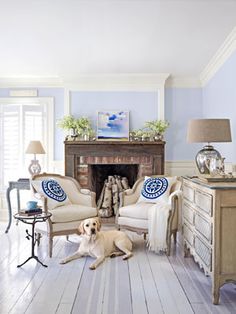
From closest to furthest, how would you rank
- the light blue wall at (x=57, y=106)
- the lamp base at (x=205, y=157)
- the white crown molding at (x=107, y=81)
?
the lamp base at (x=205, y=157) → the white crown molding at (x=107, y=81) → the light blue wall at (x=57, y=106)

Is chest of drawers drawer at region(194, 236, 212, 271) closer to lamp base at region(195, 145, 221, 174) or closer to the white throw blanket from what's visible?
the white throw blanket

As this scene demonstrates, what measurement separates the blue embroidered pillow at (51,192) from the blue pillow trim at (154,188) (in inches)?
42.6

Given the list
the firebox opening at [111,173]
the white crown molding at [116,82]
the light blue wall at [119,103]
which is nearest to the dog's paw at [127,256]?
the firebox opening at [111,173]

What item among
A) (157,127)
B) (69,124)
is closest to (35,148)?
(69,124)

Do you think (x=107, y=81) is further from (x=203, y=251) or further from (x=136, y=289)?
(x=136, y=289)

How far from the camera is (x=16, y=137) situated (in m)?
6.21

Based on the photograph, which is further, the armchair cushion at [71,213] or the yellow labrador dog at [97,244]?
the armchair cushion at [71,213]

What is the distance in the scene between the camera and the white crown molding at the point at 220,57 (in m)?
4.14

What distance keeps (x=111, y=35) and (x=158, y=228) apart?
236 centimetres

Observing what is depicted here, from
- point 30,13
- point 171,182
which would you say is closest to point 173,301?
point 171,182

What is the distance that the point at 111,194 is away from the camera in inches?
240

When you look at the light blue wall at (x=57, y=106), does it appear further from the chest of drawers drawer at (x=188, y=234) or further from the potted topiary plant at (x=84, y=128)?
the chest of drawers drawer at (x=188, y=234)

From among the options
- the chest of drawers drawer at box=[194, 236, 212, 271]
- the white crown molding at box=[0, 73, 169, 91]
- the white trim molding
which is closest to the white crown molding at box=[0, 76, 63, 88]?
the white crown molding at box=[0, 73, 169, 91]

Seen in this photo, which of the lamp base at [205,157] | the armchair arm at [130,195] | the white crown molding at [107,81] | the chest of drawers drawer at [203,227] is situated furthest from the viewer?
the white crown molding at [107,81]
